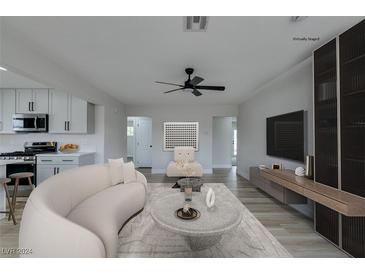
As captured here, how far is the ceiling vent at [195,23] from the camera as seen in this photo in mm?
1725

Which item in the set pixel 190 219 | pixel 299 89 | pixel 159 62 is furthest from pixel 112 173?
pixel 299 89

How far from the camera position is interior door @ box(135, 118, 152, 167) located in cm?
752

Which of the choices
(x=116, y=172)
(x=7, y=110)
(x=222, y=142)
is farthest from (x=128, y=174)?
(x=222, y=142)

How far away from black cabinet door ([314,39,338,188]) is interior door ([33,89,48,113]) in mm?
5311

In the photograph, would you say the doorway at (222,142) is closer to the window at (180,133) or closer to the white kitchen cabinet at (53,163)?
the window at (180,133)

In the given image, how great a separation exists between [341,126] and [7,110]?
20.4 ft

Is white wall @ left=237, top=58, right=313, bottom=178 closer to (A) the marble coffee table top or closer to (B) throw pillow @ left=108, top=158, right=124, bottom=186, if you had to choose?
(A) the marble coffee table top

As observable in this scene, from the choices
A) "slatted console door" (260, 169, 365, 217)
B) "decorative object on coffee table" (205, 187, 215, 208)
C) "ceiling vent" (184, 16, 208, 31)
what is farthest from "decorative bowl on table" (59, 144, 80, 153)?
"slatted console door" (260, 169, 365, 217)

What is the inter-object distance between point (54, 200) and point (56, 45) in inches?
73.8

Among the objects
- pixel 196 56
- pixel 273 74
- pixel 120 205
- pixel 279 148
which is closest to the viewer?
pixel 120 205

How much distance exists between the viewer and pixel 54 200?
1.62 m
